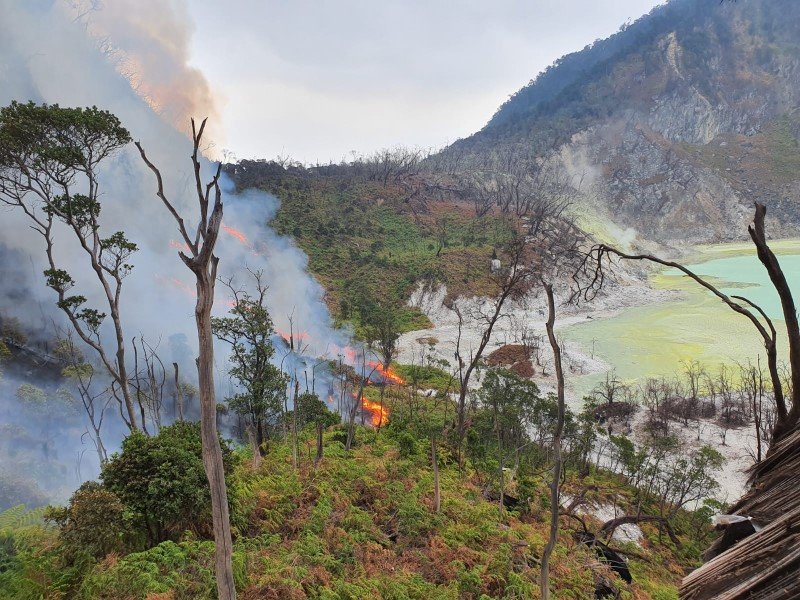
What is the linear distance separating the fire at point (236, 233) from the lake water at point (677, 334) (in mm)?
46043

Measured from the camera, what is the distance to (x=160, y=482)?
9602 mm

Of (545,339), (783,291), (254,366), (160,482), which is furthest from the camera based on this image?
(545,339)

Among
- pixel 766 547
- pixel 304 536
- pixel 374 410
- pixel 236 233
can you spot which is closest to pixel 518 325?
pixel 374 410

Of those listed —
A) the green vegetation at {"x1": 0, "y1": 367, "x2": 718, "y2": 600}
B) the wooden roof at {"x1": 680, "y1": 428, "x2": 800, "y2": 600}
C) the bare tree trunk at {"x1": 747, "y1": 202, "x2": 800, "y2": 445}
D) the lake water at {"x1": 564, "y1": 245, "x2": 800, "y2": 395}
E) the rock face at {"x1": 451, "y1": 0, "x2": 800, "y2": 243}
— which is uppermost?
the rock face at {"x1": 451, "y1": 0, "x2": 800, "y2": 243}

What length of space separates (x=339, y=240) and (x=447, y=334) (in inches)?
1268

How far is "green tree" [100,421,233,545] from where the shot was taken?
9.59 metres

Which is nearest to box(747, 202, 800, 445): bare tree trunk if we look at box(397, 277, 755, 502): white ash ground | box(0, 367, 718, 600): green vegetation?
box(0, 367, 718, 600): green vegetation

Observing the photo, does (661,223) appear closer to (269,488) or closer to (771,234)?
(771,234)

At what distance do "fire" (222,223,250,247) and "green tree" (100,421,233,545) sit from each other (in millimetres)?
52006

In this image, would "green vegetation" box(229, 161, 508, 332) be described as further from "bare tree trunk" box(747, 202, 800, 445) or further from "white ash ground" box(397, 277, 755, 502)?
"bare tree trunk" box(747, 202, 800, 445)

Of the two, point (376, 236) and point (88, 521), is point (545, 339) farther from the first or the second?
Result: point (88, 521)

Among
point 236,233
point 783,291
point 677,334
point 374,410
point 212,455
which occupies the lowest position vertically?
point 677,334

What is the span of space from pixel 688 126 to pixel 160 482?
20329 cm

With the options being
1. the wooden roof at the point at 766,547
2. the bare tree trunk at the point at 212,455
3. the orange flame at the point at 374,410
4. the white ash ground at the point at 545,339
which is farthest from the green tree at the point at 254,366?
the wooden roof at the point at 766,547
